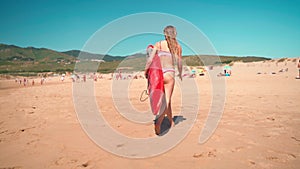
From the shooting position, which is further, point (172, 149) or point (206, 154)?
point (172, 149)

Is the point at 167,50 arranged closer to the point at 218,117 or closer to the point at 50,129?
the point at 218,117

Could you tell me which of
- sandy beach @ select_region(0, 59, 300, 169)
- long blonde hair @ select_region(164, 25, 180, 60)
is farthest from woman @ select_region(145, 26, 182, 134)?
sandy beach @ select_region(0, 59, 300, 169)

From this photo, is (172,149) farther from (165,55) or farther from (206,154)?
(165,55)

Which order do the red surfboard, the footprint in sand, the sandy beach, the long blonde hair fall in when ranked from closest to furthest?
1. the sandy beach
2. the footprint in sand
3. the red surfboard
4. the long blonde hair

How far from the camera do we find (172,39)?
13.6 feet

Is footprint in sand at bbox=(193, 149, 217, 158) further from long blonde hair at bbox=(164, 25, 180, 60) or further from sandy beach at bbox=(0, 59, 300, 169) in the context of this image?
long blonde hair at bbox=(164, 25, 180, 60)

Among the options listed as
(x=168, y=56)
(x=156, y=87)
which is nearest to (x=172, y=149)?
(x=156, y=87)

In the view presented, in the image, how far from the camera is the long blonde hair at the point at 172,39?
4121mm

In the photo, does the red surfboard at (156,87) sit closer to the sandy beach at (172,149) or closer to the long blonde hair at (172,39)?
the long blonde hair at (172,39)

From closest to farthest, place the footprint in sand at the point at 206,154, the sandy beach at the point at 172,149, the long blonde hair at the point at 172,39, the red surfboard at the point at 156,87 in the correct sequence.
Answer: the sandy beach at the point at 172,149 < the footprint in sand at the point at 206,154 < the red surfboard at the point at 156,87 < the long blonde hair at the point at 172,39

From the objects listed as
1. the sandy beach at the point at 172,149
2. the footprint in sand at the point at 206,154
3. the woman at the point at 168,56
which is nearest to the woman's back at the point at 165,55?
the woman at the point at 168,56

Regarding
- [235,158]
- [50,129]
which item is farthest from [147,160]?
[50,129]

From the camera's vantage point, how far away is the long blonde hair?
412cm

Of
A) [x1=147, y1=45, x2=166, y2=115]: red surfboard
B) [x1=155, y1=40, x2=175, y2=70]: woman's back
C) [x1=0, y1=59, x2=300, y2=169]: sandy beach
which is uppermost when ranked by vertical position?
[x1=155, y1=40, x2=175, y2=70]: woman's back
